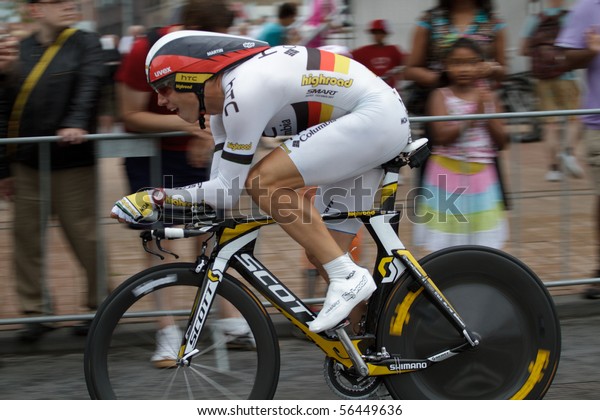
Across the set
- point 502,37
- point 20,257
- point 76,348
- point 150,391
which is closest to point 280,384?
point 150,391

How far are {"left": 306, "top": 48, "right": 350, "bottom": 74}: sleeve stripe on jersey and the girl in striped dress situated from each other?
153 cm

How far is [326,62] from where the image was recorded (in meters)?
3.98

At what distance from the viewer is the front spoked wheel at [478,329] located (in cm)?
416

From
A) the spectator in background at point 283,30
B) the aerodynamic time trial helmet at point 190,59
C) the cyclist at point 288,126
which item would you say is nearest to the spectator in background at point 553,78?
the spectator in background at point 283,30

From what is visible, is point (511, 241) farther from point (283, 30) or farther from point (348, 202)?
point (283, 30)

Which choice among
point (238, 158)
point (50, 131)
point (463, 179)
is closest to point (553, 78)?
point (463, 179)

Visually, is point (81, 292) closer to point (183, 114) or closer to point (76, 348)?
point (76, 348)

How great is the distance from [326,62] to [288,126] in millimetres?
314

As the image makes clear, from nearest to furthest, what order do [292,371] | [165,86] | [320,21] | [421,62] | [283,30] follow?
[165,86] → [292,371] → [421,62] → [320,21] → [283,30]

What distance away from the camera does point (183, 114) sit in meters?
4.03

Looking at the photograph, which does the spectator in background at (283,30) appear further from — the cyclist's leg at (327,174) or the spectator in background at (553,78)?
the cyclist's leg at (327,174)

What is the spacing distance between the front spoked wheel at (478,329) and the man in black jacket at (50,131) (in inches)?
85.4

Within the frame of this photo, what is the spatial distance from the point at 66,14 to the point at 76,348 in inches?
74.7

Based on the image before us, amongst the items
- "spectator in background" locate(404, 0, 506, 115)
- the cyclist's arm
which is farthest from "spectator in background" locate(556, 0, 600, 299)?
the cyclist's arm
